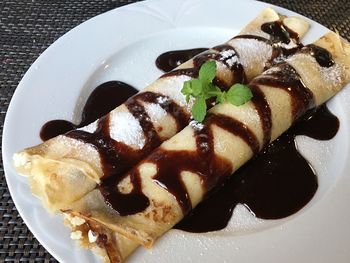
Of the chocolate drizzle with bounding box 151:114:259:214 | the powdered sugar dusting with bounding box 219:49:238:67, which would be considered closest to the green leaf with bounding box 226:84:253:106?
the chocolate drizzle with bounding box 151:114:259:214

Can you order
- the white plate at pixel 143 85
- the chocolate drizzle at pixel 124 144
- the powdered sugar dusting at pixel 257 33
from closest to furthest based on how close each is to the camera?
1. the white plate at pixel 143 85
2. the chocolate drizzle at pixel 124 144
3. the powdered sugar dusting at pixel 257 33

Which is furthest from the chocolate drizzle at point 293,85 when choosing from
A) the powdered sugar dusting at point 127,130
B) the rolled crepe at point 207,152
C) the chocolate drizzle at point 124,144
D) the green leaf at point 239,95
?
the powdered sugar dusting at point 127,130

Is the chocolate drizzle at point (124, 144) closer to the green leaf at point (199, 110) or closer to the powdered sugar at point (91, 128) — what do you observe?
the powdered sugar at point (91, 128)

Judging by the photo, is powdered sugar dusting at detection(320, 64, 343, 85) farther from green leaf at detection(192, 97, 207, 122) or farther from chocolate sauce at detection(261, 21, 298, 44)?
green leaf at detection(192, 97, 207, 122)

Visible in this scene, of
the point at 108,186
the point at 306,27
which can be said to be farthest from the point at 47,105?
the point at 306,27

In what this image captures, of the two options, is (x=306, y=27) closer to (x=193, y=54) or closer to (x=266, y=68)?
(x=266, y=68)

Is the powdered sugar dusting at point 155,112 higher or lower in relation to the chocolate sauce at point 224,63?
lower
